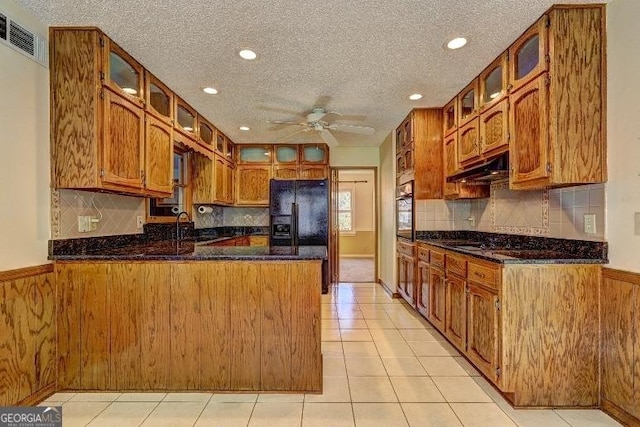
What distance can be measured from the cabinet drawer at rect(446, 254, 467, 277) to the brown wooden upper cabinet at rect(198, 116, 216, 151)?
2.90 m

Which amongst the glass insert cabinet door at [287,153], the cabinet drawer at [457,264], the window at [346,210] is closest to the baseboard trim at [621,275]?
the cabinet drawer at [457,264]

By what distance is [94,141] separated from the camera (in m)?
2.12

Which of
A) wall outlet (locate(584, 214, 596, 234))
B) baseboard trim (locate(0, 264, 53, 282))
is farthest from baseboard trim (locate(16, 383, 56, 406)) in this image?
wall outlet (locate(584, 214, 596, 234))

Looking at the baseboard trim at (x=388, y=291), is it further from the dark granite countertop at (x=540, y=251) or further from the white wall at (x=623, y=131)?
the white wall at (x=623, y=131)

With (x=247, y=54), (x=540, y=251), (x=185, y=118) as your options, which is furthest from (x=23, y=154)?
(x=540, y=251)

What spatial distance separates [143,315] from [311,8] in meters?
2.13

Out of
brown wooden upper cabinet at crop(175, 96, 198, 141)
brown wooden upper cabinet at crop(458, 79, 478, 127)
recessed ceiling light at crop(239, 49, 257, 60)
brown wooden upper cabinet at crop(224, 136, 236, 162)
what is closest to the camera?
recessed ceiling light at crop(239, 49, 257, 60)

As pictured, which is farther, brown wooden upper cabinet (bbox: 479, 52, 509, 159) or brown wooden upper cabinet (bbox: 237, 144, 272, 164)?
brown wooden upper cabinet (bbox: 237, 144, 272, 164)

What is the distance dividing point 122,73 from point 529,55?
281 centimetres

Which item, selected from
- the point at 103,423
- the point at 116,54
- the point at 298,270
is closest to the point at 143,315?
the point at 103,423

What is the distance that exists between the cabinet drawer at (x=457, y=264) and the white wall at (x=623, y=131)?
85 centimetres

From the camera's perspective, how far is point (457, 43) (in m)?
2.28

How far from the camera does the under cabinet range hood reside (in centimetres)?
250

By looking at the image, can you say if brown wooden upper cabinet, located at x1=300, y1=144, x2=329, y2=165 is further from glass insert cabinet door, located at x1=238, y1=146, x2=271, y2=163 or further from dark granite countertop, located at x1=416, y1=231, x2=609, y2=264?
dark granite countertop, located at x1=416, y1=231, x2=609, y2=264
